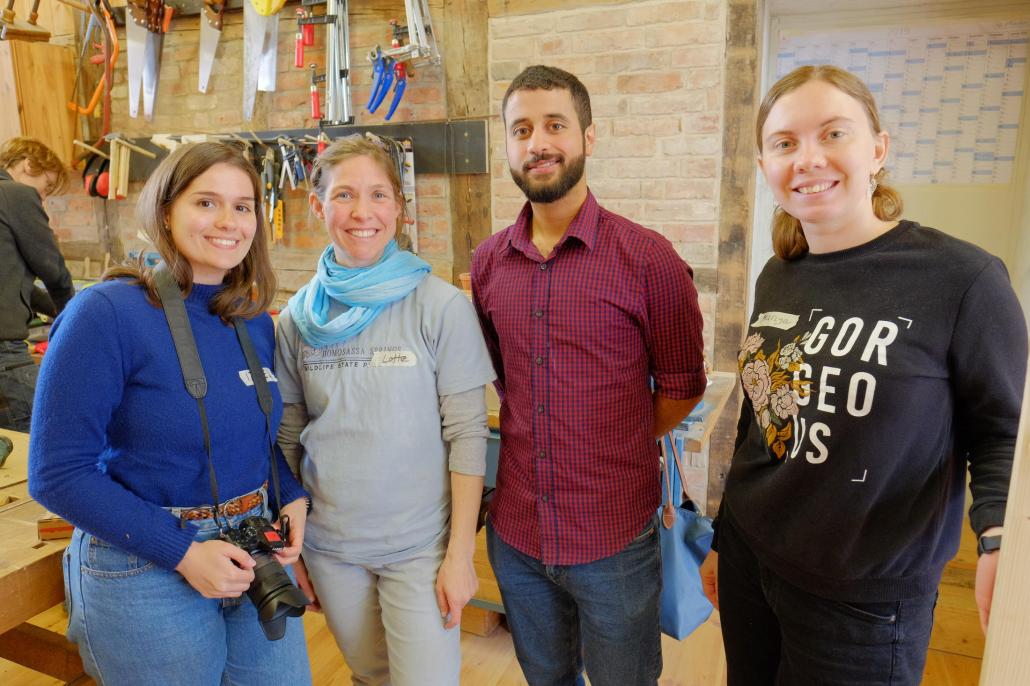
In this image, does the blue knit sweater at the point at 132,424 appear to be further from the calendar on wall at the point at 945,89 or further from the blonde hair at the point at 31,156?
Result: the calendar on wall at the point at 945,89

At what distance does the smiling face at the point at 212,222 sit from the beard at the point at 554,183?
1.78 ft

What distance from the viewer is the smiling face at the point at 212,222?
47.8 inches

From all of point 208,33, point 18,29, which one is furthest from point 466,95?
point 18,29

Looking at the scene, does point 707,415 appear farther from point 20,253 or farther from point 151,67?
point 151,67

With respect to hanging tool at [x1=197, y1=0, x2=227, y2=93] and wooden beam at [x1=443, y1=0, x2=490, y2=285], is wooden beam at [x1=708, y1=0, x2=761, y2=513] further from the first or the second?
hanging tool at [x1=197, y1=0, x2=227, y2=93]

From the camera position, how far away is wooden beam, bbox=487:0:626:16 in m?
2.66

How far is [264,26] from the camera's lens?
10.8ft

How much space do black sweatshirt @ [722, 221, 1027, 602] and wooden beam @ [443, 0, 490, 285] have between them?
6.91ft

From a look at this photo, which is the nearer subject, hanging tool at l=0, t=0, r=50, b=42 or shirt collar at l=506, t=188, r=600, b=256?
shirt collar at l=506, t=188, r=600, b=256

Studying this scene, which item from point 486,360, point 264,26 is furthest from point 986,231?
point 264,26

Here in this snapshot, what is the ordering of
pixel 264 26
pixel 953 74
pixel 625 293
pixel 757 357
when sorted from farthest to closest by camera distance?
pixel 264 26 < pixel 953 74 < pixel 625 293 < pixel 757 357

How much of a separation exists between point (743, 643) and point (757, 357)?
534 millimetres

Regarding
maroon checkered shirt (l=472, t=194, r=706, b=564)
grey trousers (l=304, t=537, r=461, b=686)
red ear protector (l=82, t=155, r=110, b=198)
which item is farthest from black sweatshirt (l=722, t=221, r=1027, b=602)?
red ear protector (l=82, t=155, r=110, b=198)

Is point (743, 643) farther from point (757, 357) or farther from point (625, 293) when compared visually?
point (625, 293)
